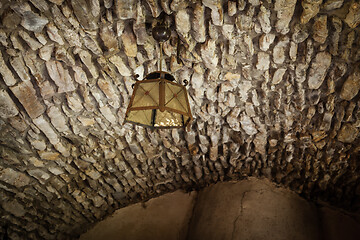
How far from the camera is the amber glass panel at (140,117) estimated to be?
6.11ft

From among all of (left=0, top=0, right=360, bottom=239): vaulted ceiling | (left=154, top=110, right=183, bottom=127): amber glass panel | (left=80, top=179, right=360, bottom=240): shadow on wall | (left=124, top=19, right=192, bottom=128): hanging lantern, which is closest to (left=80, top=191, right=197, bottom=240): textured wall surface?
(left=80, top=179, right=360, bottom=240): shadow on wall

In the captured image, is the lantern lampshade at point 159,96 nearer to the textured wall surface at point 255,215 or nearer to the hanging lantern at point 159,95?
the hanging lantern at point 159,95

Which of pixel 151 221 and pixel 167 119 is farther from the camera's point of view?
pixel 151 221

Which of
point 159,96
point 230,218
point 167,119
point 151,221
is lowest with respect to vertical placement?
point 151,221

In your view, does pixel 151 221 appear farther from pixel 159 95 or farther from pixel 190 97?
pixel 159 95

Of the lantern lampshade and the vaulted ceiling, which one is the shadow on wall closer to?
the vaulted ceiling

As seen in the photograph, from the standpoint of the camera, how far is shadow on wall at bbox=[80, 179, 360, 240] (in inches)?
117

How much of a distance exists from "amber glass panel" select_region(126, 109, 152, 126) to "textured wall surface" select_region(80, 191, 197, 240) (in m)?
2.10

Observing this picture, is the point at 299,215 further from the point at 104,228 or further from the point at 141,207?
the point at 104,228

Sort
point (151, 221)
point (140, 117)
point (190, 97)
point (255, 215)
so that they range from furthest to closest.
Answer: point (151, 221) < point (255, 215) < point (190, 97) < point (140, 117)

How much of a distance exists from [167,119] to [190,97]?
50 cm

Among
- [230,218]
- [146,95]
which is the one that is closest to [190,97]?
[146,95]

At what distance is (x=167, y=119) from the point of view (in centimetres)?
200

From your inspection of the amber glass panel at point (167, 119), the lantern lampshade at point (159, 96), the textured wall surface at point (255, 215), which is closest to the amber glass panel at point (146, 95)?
the lantern lampshade at point (159, 96)
